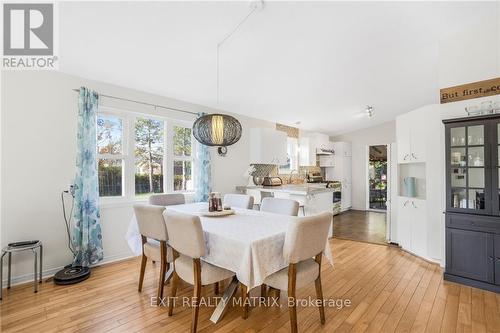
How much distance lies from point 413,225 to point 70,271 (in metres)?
4.68

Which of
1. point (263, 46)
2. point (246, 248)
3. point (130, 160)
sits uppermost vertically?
point (263, 46)

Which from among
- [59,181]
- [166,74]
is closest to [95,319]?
[59,181]

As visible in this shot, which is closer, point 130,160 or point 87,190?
point 87,190

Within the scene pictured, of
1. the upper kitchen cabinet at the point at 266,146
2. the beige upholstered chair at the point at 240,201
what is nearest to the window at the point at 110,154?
the beige upholstered chair at the point at 240,201

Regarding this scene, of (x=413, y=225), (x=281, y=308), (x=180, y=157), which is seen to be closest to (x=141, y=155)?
(x=180, y=157)

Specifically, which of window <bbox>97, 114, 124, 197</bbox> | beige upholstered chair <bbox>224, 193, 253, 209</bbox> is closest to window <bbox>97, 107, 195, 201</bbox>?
window <bbox>97, 114, 124, 197</bbox>

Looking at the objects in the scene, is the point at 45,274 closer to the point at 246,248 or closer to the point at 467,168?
the point at 246,248

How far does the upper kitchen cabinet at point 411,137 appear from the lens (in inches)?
139

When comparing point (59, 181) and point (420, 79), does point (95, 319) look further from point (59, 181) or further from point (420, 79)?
point (420, 79)

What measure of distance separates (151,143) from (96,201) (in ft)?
3.92

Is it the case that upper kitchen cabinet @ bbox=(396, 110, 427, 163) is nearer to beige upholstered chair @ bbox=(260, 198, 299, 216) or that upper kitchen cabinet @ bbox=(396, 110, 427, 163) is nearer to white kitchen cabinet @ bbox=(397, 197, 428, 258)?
white kitchen cabinet @ bbox=(397, 197, 428, 258)

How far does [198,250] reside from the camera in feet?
6.17

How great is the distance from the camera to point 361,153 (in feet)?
24.8

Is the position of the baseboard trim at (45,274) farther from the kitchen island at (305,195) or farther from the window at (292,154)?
the window at (292,154)
